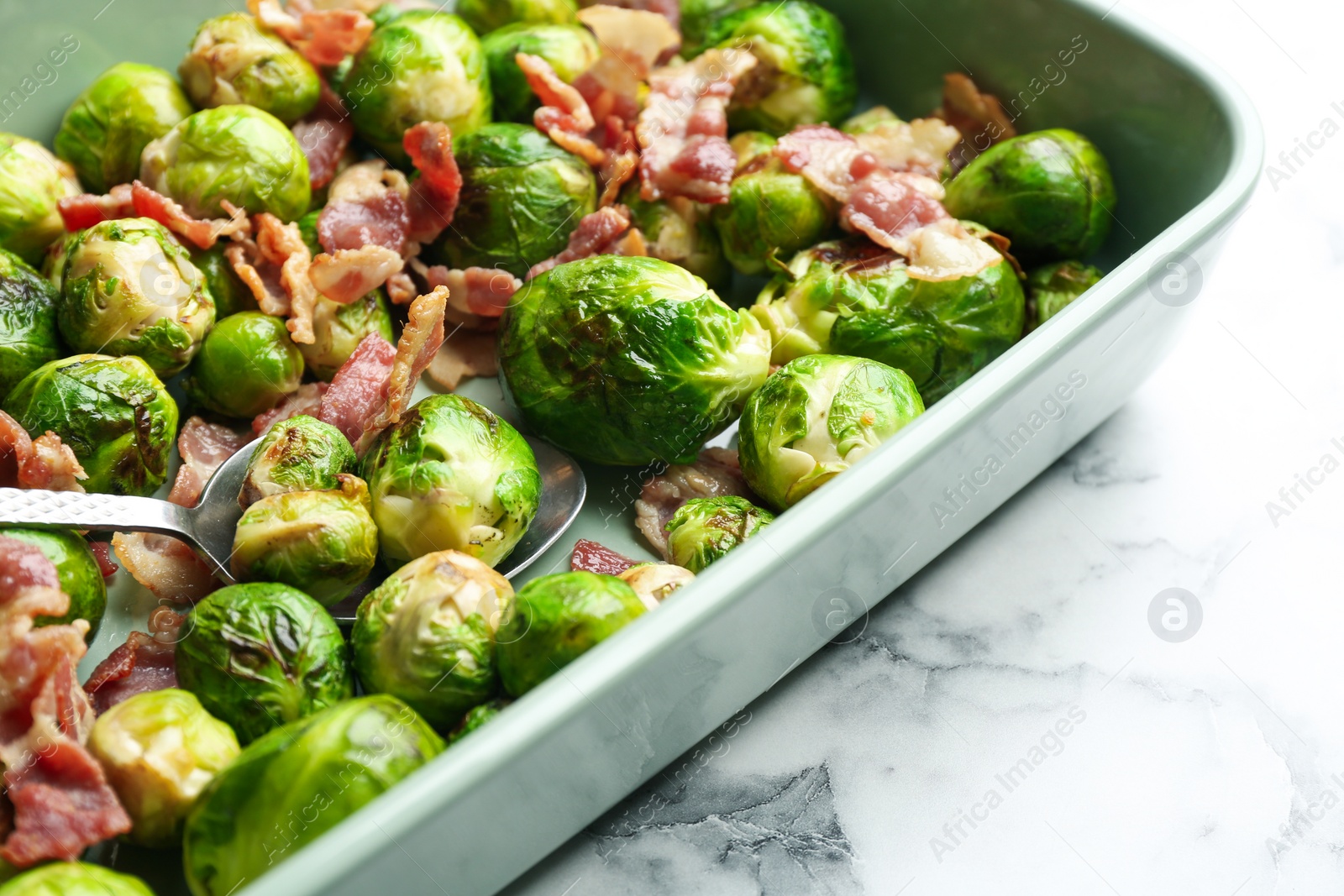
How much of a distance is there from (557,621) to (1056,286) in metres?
1.50

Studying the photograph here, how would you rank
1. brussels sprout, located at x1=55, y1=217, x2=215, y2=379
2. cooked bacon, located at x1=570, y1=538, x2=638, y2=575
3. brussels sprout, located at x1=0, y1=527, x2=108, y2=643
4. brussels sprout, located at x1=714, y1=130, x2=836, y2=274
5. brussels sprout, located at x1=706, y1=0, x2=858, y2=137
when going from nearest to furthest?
brussels sprout, located at x1=0, y1=527, x2=108, y2=643, cooked bacon, located at x1=570, y1=538, x2=638, y2=575, brussels sprout, located at x1=55, y1=217, x2=215, y2=379, brussels sprout, located at x1=714, y1=130, x2=836, y2=274, brussels sprout, located at x1=706, y1=0, x2=858, y2=137

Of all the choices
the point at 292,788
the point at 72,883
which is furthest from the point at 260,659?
the point at 72,883

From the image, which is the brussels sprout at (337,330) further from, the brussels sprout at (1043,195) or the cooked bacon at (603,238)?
the brussels sprout at (1043,195)

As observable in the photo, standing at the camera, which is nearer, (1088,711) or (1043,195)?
(1088,711)

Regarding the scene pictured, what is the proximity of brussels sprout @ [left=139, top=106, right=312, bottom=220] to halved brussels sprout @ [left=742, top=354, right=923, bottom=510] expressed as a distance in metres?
1.32

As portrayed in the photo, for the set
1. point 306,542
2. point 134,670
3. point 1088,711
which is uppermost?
point 306,542

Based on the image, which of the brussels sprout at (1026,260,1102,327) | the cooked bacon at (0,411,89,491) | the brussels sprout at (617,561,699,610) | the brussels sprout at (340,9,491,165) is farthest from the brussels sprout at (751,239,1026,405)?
the cooked bacon at (0,411,89,491)

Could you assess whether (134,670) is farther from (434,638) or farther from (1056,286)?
(1056,286)

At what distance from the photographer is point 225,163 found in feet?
8.61

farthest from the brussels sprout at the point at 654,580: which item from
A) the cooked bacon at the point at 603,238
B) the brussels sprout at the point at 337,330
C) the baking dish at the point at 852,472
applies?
the brussels sprout at the point at 337,330

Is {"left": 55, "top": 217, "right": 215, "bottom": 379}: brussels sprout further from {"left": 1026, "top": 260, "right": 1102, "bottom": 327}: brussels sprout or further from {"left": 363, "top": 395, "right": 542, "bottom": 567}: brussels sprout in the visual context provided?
{"left": 1026, "top": 260, "right": 1102, "bottom": 327}: brussels sprout

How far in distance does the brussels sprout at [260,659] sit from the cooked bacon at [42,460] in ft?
1.49

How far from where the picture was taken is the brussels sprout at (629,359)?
227 centimetres

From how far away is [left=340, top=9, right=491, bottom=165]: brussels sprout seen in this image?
2791 millimetres
